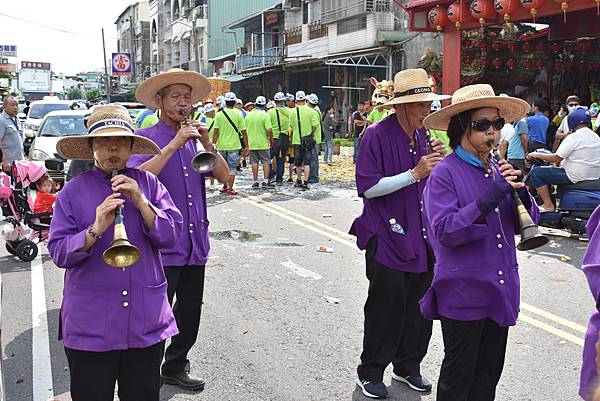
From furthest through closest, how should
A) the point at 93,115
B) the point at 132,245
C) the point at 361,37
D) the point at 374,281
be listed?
the point at 361,37
the point at 374,281
the point at 93,115
the point at 132,245

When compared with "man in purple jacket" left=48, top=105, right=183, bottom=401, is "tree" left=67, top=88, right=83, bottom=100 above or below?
above

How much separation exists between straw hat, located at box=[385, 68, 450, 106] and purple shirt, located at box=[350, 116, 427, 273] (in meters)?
0.19

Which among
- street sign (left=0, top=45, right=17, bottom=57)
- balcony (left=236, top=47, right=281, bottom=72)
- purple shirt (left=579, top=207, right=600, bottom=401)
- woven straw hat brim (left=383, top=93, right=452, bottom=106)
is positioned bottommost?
purple shirt (left=579, top=207, right=600, bottom=401)

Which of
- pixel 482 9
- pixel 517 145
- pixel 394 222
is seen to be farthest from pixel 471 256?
pixel 482 9

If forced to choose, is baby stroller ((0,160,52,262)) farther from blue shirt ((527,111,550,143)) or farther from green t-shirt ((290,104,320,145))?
blue shirt ((527,111,550,143))

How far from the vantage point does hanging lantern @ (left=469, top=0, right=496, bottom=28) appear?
50.2ft

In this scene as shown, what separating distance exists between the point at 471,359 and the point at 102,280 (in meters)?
1.77

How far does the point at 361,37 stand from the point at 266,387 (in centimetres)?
2490

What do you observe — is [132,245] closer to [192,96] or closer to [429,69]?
[192,96]

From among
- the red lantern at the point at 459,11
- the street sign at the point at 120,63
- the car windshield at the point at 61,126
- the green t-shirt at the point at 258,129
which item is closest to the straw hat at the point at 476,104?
the green t-shirt at the point at 258,129

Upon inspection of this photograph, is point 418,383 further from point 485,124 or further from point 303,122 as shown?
point 303,122

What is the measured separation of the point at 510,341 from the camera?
564 centimetres

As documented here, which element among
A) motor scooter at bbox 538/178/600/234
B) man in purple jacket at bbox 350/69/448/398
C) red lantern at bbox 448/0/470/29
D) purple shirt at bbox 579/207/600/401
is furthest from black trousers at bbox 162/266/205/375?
red lantern at bbox 448/0/470/29

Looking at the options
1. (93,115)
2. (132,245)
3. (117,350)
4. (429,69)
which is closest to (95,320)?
(117,350)
